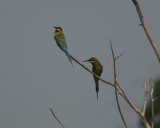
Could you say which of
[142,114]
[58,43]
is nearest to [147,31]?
[142,114]

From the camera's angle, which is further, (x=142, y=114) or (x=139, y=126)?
(x=139, y=126)

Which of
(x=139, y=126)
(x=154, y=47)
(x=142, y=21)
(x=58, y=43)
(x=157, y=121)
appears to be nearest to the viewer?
(x=154, y=47)

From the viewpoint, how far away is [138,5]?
3131mm

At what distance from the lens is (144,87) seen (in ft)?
11.7

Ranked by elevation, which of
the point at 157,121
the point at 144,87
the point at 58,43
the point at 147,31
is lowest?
the point at 157,121

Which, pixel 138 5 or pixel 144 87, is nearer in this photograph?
pixel 138 5

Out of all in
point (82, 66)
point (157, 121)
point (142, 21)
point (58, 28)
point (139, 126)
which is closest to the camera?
point (142, 21)

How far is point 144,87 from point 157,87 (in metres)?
14.1

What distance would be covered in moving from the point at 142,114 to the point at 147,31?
704 mm

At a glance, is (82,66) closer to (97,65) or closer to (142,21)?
(142,21)

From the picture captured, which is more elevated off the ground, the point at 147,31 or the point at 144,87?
the point at 147,31

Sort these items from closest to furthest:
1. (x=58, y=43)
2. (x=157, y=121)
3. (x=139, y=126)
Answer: (x=58, y=43), (x=139, y=126), (x=157, y=121)

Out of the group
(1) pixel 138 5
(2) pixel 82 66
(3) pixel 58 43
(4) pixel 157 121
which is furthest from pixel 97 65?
(4) pixel 157 121

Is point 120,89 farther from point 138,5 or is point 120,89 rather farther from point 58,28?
point 58,28
